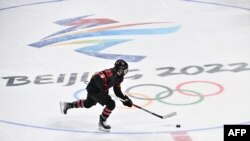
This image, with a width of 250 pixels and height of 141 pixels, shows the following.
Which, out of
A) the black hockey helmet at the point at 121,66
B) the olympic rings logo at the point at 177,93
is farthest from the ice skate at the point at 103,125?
the olympic rings logo at the point at 177,93

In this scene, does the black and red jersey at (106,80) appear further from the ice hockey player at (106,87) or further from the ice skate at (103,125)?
the ice skate at (103,125)

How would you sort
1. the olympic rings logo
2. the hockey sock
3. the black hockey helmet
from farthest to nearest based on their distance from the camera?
the olympic rings logo → the hockey sock → the black hockey helmet

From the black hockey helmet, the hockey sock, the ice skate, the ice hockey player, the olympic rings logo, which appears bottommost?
the olympic rings logo

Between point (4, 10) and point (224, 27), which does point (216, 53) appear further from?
point (4, 10)

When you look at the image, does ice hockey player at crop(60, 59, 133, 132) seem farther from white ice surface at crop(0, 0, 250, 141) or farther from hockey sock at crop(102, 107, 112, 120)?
white ice surface at crop(0, 0, 250, 141)

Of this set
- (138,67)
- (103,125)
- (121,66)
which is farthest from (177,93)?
(121,66)

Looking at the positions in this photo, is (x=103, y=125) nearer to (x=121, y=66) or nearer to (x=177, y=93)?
(x=121, y=66)

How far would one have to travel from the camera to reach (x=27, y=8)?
39.2 feet

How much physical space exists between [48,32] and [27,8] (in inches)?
78.1

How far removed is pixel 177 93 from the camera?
7090 millimetres

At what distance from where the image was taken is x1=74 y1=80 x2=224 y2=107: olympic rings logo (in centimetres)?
684

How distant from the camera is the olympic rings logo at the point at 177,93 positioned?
684cm

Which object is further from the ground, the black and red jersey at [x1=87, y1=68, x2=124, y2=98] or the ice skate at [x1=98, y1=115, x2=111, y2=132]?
the black and red jersey at [x1=87, y1=68, x2=124, y2=98]

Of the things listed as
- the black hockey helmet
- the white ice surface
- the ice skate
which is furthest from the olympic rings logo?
the black hockey helmet
